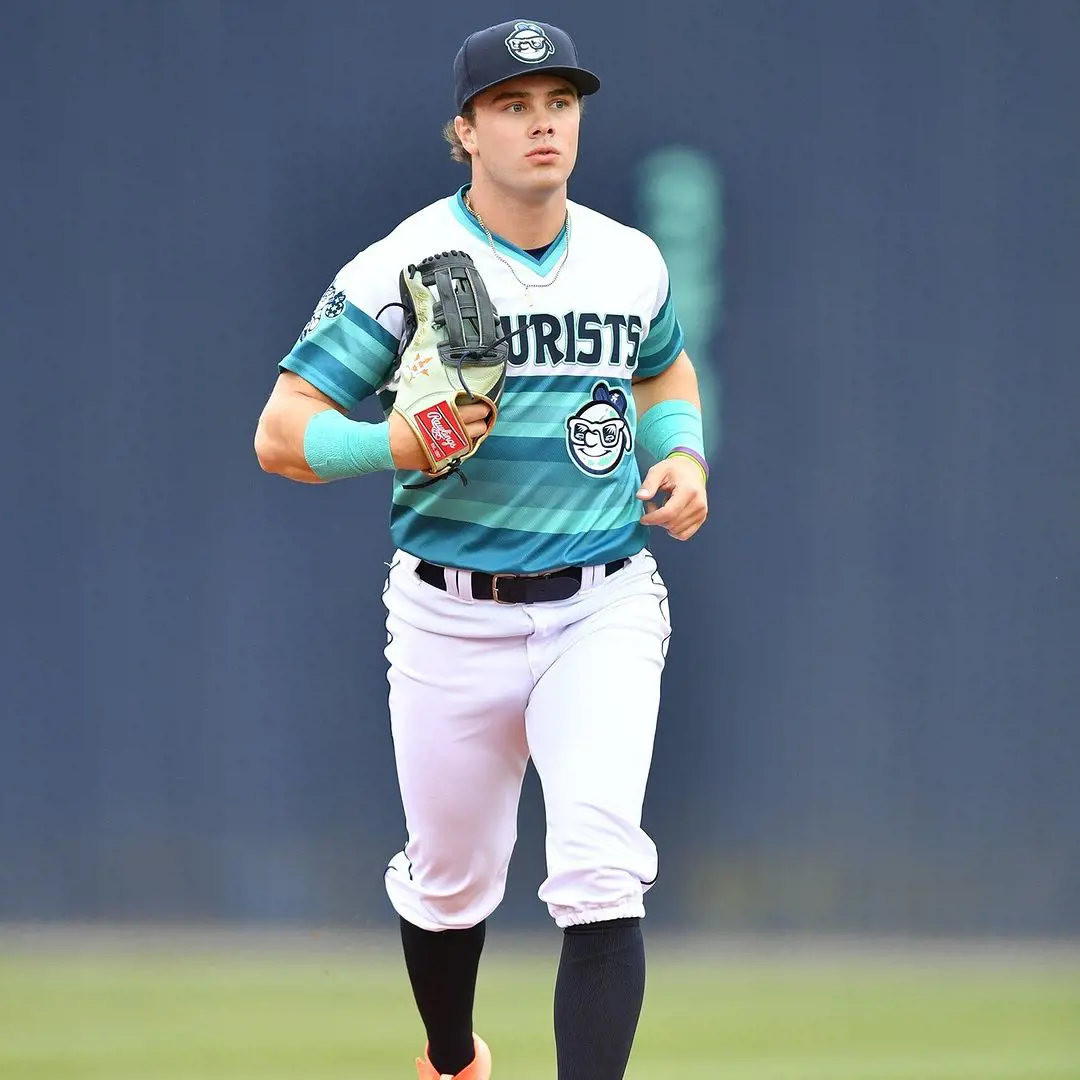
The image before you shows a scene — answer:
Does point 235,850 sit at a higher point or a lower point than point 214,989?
higher

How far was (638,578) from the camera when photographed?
2633 millimetres

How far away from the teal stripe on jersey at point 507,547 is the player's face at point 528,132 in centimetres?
52

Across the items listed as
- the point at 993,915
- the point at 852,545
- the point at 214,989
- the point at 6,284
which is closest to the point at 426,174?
the point at 6,284

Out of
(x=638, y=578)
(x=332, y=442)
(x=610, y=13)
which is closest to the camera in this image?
(x=332, y=442)

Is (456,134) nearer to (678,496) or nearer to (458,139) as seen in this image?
(458,139)

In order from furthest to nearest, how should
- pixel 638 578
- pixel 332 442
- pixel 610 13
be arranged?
pixel 610 13
pixel 638 578
pixel 332 442

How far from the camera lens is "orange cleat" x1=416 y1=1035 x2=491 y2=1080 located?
2914 millimetres

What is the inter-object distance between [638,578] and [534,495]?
0.75 ft

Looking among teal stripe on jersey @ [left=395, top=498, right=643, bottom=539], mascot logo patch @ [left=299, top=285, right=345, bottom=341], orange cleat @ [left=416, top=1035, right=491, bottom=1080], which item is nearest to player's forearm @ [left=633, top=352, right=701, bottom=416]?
teal stripe on jersey @ [left=395, top=498, right=643, bottom=539]

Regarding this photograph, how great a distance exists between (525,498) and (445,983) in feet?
2.90

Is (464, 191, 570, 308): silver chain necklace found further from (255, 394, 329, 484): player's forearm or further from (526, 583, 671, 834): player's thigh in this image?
(526, 583, 671, 834): player's thigh

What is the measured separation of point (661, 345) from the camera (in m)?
2.81

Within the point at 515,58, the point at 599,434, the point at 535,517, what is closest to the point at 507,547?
the point at 535,517

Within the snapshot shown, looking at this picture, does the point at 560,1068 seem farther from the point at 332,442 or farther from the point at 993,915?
the point at 993,915
